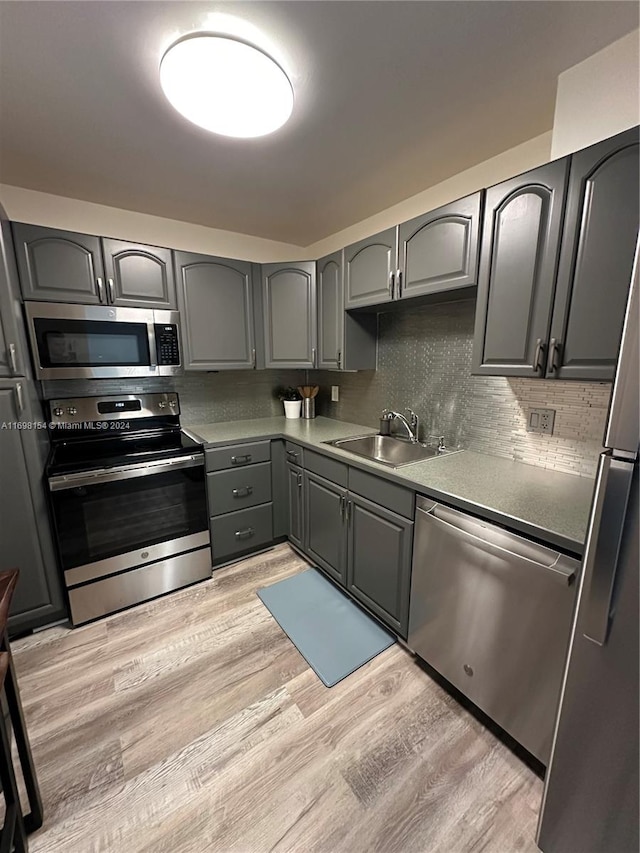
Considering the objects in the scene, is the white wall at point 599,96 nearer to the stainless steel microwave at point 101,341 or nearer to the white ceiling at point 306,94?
the white ceiling at point 306,94

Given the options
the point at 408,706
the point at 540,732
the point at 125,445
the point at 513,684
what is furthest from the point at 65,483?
the point at 540,732

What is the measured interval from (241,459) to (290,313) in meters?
1.16

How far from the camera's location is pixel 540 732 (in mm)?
1182

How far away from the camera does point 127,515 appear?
1.98 m

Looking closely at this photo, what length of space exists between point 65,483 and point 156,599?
924 millimetres

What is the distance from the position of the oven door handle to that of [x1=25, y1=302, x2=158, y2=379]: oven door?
0.57 meters

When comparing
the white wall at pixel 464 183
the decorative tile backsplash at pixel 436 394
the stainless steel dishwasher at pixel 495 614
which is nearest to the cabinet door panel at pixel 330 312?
the decorative tile backsplash at pixel 436 394

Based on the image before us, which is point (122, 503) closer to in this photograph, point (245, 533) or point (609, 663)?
point (245, 533)

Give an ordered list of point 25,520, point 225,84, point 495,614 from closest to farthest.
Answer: point 225,84 → point 495,614 → point 25,520

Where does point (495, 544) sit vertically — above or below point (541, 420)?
below

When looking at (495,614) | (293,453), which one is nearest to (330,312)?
(293,453)

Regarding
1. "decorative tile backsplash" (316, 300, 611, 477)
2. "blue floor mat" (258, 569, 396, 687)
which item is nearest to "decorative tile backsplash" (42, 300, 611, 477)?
"decorative tile backsplash" (316, 300, 611, 477)

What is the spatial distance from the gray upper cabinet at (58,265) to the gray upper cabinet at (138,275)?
2.1 inches

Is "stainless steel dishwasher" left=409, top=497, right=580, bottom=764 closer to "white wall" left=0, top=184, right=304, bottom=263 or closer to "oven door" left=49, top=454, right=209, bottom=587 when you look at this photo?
"oven door" left=49, top=454, right=209, bottom=587
